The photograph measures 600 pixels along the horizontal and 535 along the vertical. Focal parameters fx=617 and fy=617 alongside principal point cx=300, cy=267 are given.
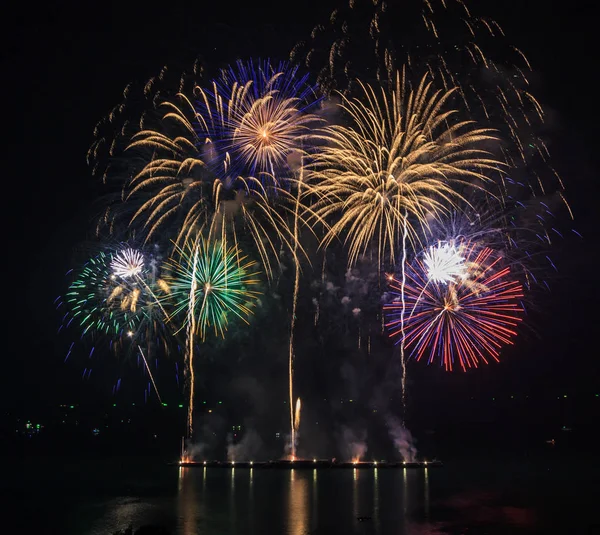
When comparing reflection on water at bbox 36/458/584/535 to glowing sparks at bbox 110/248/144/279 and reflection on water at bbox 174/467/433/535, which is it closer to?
reflection on water at bbox 174/467/433/535

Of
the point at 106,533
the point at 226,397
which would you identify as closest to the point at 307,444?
the point at 226,397

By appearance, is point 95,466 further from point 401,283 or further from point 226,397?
point 401,283

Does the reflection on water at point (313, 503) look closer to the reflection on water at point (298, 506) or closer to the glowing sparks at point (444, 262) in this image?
the reflection on water at point (298, 506)

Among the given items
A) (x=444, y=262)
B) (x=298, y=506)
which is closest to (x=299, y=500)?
(x=298, y=506)

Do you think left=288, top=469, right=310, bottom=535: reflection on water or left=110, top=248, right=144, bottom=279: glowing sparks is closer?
left=288, top=469, right=310, bottom=535: reflection on water

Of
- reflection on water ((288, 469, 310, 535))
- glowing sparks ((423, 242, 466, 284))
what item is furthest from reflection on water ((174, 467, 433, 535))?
glowing sparks ((423, 242, 466, 284))

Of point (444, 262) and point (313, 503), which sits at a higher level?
point (444, 262)

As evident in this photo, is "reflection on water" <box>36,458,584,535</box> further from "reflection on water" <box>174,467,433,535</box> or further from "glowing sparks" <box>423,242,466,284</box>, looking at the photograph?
"glowing sparks" <box>423,242,466,284</box>

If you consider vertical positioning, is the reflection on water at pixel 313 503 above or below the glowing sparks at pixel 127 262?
below

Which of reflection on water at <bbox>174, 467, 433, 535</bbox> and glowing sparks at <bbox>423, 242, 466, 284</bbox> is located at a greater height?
glowing sparks at <bbox>423, 242, 466, 284</bbox>

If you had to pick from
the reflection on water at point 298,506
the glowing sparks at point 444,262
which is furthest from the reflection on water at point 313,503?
the glowing sparks at point 444,262

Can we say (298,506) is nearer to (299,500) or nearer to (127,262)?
(299,500)
